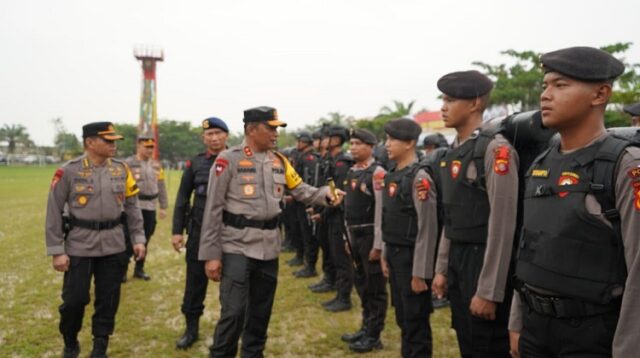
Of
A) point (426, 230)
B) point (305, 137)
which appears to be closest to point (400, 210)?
point (426, 230)

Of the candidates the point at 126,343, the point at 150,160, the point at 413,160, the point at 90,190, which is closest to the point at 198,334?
the point at 126,343

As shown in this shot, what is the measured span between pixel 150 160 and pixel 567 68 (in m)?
7.27

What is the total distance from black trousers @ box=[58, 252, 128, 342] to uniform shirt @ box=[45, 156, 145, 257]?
0.43 feet

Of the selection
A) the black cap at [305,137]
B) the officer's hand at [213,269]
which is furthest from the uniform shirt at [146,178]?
the officer's hand at [213,269]

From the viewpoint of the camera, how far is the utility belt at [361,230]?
5207 mm

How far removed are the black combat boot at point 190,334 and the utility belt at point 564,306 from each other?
12.1 feet

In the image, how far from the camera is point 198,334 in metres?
4.93

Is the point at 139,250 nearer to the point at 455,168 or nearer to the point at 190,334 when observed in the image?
the point at 190,334

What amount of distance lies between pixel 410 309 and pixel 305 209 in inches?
187

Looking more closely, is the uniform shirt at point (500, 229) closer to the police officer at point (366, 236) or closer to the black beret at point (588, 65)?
the black beret at point (588, 65)

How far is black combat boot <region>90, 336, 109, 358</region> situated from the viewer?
4250mm

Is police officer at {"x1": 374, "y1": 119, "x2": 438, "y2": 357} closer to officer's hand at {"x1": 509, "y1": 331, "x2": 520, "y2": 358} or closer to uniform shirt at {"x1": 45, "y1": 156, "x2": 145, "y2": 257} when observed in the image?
officer's hand at {"x1": 509, "y1": 331, "x2": 520, "y2": 358}

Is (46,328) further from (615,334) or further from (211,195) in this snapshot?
(615,334)

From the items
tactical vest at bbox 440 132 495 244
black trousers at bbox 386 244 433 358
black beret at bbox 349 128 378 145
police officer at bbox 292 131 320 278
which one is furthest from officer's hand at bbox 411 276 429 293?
police officer at bbox 292 131 320 278
